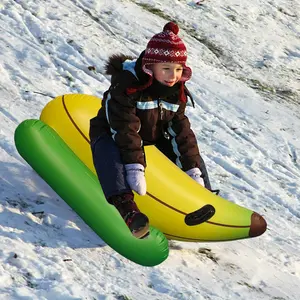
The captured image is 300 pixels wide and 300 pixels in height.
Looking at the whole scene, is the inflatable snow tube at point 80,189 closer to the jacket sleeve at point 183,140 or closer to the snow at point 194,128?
the snow at point 194,128

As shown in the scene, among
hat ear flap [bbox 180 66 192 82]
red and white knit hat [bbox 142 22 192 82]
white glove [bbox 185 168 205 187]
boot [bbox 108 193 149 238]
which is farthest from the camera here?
white glove [bbox 185 168 205 187]

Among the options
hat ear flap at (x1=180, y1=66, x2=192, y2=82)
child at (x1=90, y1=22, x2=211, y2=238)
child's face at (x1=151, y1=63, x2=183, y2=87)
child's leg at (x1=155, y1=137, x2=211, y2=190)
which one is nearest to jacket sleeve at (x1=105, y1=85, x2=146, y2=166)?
child at (x1=90, y1=22, x2=211, y2=238)

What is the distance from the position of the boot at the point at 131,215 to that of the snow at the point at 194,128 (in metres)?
0.27

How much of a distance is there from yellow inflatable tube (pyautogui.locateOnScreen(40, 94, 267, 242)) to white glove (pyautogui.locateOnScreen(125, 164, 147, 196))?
1.15 feet

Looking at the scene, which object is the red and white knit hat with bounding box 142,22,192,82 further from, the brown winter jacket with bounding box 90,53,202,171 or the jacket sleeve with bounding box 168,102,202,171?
the jacket sleeve with bounding box 168,102,202,171

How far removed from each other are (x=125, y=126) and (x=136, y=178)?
314 mm

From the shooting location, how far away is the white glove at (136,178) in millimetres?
3840

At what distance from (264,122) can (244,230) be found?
8.59 ft

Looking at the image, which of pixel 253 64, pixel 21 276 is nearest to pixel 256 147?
pixel 253 64

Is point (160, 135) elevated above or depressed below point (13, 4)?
above

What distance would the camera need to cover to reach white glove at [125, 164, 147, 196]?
384 cm

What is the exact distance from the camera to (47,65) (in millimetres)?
6441

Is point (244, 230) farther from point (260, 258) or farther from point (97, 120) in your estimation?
point (97, 120)

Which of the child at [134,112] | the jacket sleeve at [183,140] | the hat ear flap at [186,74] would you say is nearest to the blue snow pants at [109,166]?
the child at [134,112]
